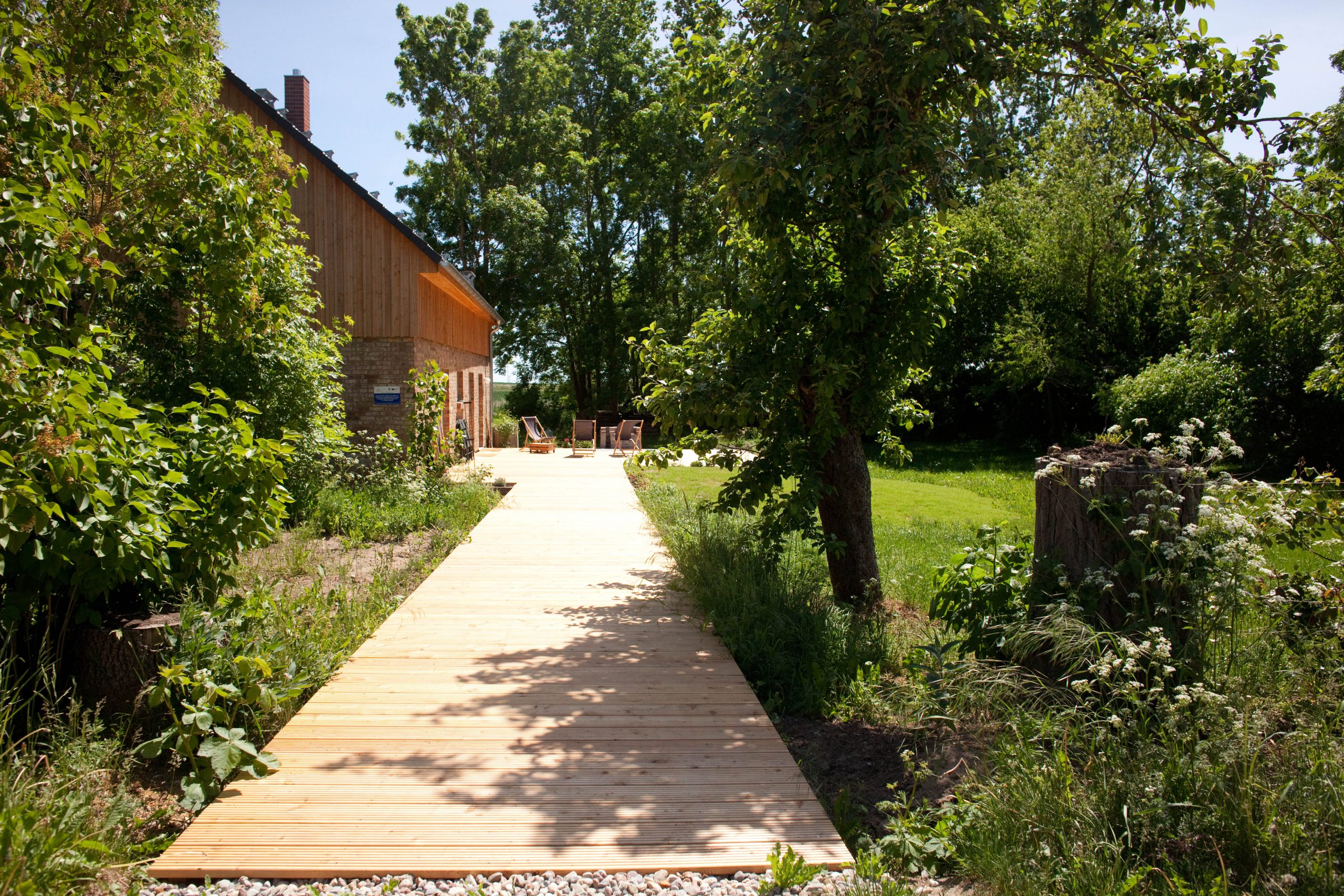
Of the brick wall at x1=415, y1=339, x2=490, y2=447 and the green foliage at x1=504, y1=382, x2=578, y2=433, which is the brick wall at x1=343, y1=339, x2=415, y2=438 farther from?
the green foliage at x1=504, y1=382, x2=578, y2=433

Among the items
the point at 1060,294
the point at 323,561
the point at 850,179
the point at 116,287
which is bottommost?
the point at 323,561

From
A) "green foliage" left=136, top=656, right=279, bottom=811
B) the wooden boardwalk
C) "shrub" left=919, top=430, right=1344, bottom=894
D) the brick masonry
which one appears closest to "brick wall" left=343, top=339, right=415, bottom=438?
the brick masonry

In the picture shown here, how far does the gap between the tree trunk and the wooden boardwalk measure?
1.27 meters

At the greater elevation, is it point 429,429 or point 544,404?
point 544,404

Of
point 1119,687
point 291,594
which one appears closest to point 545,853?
point 1119,687

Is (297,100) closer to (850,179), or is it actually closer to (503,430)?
(503,430)

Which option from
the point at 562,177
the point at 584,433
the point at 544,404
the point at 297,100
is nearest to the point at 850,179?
the point at 297,100

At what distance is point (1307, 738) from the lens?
2705 millimetres

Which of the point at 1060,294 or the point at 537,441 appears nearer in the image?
the point at 1060,294

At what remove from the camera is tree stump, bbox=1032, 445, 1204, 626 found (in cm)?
357

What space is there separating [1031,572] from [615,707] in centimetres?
221

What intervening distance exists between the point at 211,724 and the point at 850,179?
15.6ft

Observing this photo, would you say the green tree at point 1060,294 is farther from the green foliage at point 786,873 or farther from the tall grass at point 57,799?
the tall grass at point 57,799

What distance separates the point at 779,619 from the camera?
214 inches
